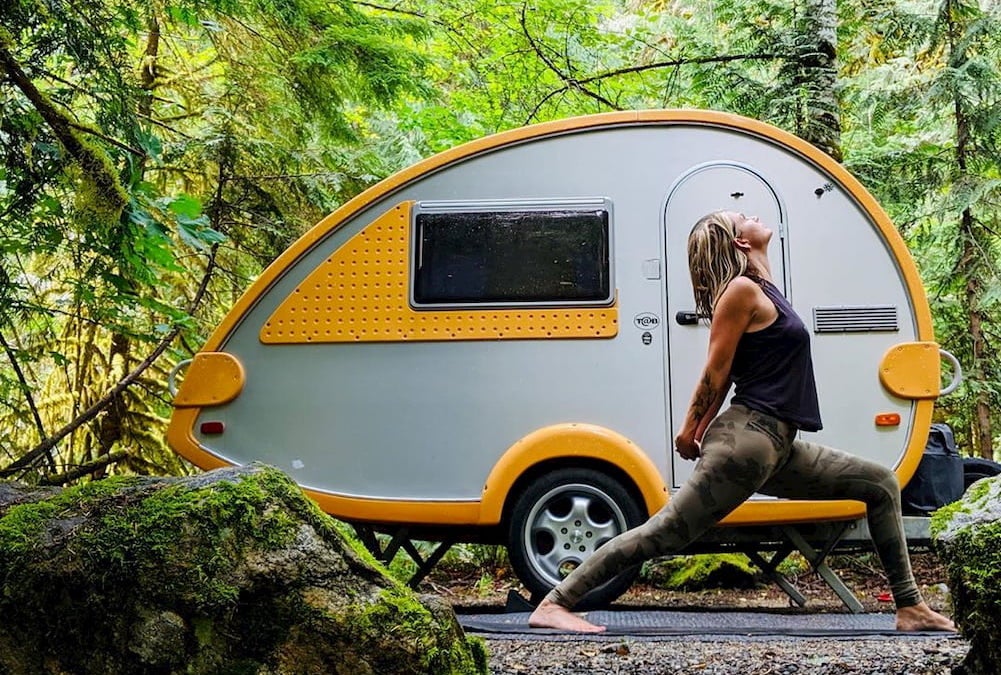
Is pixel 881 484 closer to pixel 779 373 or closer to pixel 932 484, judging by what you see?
pixel 779 373

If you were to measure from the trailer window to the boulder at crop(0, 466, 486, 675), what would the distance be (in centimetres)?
341

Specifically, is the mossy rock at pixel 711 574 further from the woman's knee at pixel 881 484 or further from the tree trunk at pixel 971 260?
the woman's knee at pixel 881 484

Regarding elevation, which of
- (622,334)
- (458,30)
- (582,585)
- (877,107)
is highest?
(458,30)

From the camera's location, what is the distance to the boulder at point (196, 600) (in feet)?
6.16

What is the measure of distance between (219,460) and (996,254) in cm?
744

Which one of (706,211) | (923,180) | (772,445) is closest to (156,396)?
(706,211)

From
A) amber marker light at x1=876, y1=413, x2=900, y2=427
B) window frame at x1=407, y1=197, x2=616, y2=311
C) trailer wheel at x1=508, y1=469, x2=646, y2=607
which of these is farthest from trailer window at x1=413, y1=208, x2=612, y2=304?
amber marker light at x1=876, y1=413, x2=900, y2=427

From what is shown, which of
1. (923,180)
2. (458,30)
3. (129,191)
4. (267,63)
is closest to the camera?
(129,191)

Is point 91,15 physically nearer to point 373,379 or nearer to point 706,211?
point 373,379

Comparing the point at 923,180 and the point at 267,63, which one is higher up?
the point at 267,63

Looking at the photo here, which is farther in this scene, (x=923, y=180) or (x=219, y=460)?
(x=923, y=180)

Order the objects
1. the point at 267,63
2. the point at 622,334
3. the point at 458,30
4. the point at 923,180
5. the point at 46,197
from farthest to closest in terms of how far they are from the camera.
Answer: the point at 458,30
the point at 923,180
the point at 267,63
the point at 622,334
the point at 46,197

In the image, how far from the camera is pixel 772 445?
10.8 feet

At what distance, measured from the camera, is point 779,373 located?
131 inches
